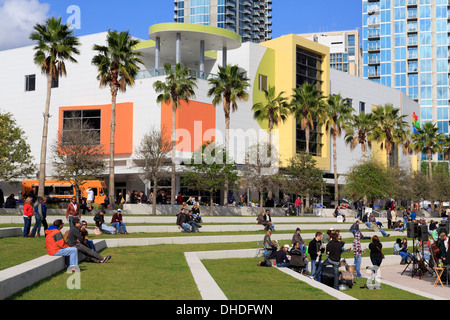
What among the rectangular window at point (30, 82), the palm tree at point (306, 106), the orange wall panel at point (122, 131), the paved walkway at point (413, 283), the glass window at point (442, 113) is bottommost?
the paved walkway at point (413, 283)

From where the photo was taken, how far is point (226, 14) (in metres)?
138

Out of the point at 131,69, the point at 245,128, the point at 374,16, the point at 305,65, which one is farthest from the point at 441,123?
the point at 131,69

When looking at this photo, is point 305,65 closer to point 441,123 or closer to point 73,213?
point 73,213

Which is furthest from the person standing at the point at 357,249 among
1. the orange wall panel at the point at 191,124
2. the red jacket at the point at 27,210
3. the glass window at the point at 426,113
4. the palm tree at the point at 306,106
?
the glass window at the point at 426,113

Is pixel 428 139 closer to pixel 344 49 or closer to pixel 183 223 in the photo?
pixel 183 223

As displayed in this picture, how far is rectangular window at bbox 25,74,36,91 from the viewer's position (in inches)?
2325

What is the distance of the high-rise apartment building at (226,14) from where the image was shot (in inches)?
5418

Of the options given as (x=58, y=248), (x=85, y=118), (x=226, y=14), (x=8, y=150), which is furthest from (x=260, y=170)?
(x=226, y=14)

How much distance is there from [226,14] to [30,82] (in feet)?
285

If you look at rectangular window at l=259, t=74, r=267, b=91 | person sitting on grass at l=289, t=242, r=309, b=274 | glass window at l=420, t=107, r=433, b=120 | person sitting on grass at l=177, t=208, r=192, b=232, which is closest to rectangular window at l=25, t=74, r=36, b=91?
rectangular window at l=259, t=74, r=267, b=91

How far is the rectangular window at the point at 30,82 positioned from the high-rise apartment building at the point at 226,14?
8129 cm

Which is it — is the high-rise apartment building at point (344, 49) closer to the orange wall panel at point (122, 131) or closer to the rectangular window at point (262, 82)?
the rectangular window at point (262, 82)
